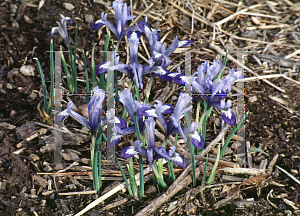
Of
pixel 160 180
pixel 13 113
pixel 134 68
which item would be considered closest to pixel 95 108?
pixel 134 68

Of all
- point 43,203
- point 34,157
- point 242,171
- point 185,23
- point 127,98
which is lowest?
point 43,203

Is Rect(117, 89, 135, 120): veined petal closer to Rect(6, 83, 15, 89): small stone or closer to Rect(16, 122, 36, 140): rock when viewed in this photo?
Rect(16, 122, 36, 140): rock

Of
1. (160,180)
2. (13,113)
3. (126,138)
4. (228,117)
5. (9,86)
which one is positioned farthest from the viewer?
(9,86)

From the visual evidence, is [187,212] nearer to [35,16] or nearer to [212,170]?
[212,170]

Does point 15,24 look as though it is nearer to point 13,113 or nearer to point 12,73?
point 12,73

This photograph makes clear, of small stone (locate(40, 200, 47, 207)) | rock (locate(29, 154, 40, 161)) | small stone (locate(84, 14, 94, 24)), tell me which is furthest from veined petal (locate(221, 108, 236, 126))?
small stone (locate(84, 14, 94, 24))

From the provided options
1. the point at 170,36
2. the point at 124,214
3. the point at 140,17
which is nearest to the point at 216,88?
the point at 124,214

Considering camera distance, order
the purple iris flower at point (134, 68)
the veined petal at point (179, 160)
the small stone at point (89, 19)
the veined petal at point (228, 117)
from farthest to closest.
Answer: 1. the small stone at point (89, 19)
2. the purple iris flower at point (134, 68)
3. the veined petal at point (228, 117)
4. the veined petal at point (179, 160)

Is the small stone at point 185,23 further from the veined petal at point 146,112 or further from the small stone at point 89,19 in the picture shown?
the veined petal at point 146,112

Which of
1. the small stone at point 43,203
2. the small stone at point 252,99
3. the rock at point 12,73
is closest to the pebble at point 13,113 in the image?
the rock at point 12,73

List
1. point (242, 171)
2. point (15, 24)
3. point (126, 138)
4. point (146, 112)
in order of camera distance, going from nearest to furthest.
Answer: point (146, 112)
point (242, 171)
point (126, 138)
point (15, 24)

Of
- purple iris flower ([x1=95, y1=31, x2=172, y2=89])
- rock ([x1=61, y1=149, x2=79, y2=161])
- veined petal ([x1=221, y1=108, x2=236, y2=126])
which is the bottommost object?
rock ([x1=61, y1=149, x2=79, y2=161])

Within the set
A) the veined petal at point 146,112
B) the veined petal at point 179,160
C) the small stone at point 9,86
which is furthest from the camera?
the small stone at point 9,86
